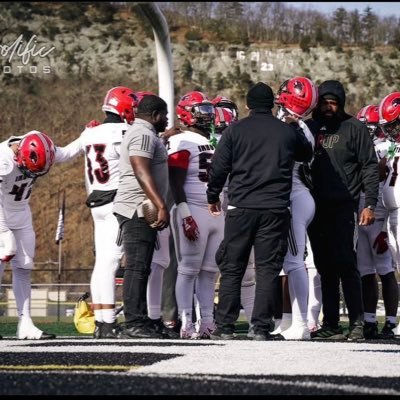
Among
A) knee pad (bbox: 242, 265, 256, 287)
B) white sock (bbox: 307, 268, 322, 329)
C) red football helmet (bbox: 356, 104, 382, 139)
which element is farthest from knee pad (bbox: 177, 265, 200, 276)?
red football helmet (bbox: 356, 104, 382, 139)

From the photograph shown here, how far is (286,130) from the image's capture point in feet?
26.5

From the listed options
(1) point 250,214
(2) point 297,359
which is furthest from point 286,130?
(2) point 297,359

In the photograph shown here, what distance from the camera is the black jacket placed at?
796cm

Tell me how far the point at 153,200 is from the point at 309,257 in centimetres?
303

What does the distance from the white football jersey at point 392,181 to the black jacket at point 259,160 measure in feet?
5.52

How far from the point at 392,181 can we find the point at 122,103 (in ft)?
8.12

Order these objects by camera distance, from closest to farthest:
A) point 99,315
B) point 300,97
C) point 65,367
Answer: point 65,367 < point 300,97 < point 99,315

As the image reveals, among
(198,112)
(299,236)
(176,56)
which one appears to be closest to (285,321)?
(299,236)

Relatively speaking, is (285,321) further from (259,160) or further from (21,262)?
(21,262)

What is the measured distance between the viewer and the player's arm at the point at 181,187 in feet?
30.2

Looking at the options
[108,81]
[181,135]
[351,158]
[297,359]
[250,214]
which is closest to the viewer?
[297,359]

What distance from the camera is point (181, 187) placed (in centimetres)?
934

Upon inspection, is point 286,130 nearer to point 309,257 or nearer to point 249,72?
point 309,257

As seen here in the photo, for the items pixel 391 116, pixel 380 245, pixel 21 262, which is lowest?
pixel 21 262
